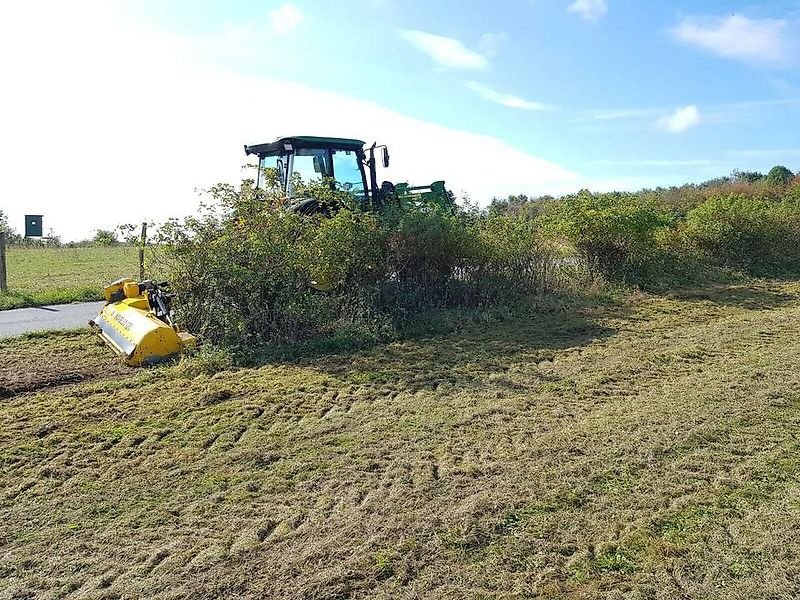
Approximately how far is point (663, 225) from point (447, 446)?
9598 mm

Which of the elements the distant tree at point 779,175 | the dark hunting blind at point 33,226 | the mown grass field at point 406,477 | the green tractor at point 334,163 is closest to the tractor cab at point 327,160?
the green tractor at point 334,163

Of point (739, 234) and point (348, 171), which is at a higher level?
point (348, 171)

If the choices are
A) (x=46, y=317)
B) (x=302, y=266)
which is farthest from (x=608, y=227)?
(x=46, y=317)

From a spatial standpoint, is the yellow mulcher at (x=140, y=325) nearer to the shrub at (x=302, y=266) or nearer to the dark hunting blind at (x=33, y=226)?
the shrub at (x=302, y=266)

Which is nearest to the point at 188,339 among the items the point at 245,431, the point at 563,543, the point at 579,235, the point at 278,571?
the point at 245,431

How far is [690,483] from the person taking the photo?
3623 mm

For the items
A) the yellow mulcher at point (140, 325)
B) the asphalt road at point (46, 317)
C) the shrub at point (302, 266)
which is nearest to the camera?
the yellow mulcher at point (140, 325)

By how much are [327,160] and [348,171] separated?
0.44 m

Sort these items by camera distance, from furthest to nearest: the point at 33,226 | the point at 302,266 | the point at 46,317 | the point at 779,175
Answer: the point at 779,175 → the point at 33,226 → the point at 46,317 → the point at 302,266

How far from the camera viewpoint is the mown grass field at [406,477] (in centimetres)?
280

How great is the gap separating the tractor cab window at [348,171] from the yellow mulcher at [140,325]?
3.72 m

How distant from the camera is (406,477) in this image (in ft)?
12.3

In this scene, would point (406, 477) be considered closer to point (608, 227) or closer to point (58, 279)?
point (608, 227)

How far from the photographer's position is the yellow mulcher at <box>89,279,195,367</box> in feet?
20.6
